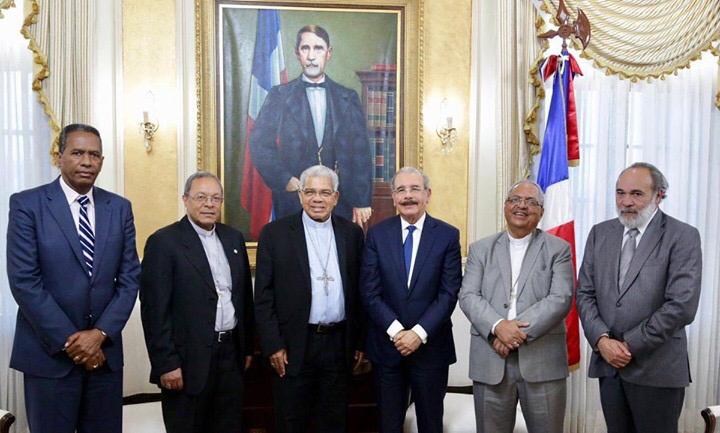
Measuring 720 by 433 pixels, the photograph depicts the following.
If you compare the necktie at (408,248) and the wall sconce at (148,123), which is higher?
the wall sconce at (148,123)

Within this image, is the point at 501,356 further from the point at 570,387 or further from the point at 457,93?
the point at 457,93

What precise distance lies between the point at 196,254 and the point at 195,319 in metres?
0.33

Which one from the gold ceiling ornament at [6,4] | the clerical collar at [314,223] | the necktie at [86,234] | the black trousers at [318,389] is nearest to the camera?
the necktie at [86,234]

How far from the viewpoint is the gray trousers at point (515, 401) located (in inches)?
120

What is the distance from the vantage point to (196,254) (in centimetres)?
318

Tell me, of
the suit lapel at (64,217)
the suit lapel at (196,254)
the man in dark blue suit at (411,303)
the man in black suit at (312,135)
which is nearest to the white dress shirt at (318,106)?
the man in black suit at (312,135)

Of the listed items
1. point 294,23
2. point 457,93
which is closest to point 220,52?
point 294,23

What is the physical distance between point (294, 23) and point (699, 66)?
3.12 metres

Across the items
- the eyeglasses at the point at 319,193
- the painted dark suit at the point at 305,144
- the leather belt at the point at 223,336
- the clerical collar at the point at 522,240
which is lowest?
the leather belt at the point at 223,336

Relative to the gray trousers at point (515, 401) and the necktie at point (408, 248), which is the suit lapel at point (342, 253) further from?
the gray trousers at point (515, 401)

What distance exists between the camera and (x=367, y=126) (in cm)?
464

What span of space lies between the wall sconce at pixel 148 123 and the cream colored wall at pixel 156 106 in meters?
0.04

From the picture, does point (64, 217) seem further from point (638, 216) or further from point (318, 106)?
point (638, 216)

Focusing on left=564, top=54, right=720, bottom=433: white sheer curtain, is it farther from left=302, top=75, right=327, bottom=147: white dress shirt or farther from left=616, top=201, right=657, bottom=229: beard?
left=302, top=75, right=327, bottom=147: white dress shirt
